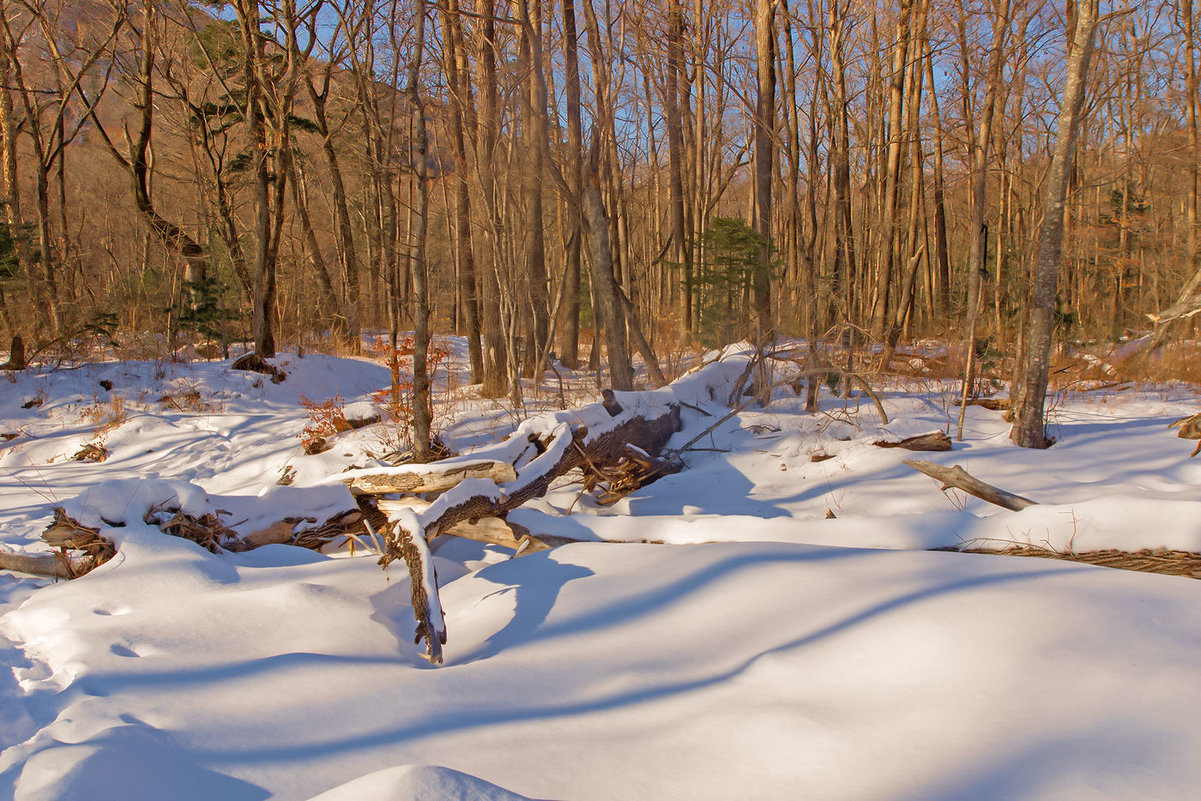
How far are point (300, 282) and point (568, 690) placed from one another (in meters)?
18.7

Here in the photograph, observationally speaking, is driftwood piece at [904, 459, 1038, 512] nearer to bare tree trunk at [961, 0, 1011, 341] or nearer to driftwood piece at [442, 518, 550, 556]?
driftwood piece at [442, 518, 550, 556]

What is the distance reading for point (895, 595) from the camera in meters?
2.92

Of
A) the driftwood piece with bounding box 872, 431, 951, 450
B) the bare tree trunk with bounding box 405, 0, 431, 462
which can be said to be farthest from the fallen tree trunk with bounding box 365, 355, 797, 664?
the driftwood piece with bounding box 872, 431, 951, 450

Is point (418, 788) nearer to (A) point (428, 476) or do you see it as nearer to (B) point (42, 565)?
(A) point (428, 476)

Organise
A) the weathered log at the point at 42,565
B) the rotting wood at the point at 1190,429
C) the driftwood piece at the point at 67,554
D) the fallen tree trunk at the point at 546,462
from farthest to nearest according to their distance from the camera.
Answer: the rotting wood at the point at 1190,429 → the weathered log at the point at 42,565 → the driftwood piece at the point at 67,554 → the fallen tree trunk at the point at 546,462

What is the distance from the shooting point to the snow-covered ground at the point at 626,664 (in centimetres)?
193

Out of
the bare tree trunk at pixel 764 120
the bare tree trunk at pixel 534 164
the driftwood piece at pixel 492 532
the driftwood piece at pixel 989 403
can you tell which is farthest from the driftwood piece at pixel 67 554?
the driftwood piece at pixel 989 403

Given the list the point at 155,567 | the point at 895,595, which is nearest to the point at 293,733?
the point at 155,567

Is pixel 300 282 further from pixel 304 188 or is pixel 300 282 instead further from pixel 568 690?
pixel 568 690

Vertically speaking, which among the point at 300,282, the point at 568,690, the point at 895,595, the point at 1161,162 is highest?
the point at 1161,162

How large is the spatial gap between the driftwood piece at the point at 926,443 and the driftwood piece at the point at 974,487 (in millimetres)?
2105

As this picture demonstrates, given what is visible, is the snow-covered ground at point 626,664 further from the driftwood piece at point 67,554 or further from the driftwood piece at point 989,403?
the driftwood piece at point 989,403

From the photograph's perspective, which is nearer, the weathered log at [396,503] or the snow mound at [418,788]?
the snow mound at [418,788]

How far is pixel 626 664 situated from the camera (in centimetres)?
278
